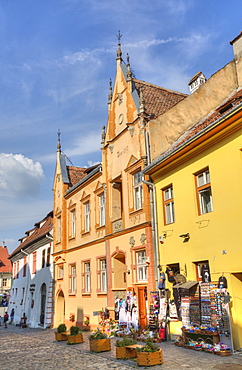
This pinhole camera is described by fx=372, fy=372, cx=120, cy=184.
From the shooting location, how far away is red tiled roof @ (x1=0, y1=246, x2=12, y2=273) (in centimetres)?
6618

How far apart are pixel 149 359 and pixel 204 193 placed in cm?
611

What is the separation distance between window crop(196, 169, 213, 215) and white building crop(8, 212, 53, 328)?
61.4ft

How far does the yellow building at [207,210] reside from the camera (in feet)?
38.3

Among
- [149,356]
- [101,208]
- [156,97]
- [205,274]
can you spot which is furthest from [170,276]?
[156,97]

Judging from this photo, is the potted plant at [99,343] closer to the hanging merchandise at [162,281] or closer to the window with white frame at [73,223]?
the hanging merchandise at [162,281]

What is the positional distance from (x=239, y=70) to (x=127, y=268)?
37.1 ft

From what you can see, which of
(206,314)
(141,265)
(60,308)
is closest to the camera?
(206,314)

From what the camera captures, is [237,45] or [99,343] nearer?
[99,343]

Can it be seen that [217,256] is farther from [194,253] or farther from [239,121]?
[239,121]

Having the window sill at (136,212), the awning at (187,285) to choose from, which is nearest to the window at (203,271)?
the awning at (187,285)

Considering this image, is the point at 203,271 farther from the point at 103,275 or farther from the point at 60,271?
the point at 60,271

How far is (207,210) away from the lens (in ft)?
44.1

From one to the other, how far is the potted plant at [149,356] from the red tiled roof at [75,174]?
768 inches

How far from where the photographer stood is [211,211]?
43.0 ft
